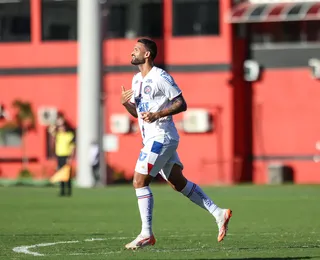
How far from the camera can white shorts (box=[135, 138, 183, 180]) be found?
41.1 ft

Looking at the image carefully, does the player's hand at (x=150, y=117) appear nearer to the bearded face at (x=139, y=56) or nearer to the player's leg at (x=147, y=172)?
the player's leg at (x=147, y=172)

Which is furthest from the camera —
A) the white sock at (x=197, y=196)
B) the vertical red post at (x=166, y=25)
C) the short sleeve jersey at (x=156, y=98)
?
the vertical red post at (x=166, y=25)

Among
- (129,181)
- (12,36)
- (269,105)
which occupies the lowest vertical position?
(129,181)

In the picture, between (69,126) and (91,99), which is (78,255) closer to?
(91,99)

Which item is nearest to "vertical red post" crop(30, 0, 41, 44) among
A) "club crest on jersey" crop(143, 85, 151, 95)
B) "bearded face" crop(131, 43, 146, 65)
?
"bearded face" crop(131, 43, 146, 65)

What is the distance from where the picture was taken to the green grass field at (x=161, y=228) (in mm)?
11891

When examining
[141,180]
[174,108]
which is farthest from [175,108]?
[141,180]

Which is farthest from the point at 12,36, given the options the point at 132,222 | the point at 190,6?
the point at 132,222

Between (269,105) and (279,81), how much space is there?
3.26 feet

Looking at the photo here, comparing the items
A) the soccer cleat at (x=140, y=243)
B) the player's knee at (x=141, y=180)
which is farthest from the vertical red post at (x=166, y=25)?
the soccer cleat at (x=140, y=243)

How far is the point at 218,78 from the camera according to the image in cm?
4366

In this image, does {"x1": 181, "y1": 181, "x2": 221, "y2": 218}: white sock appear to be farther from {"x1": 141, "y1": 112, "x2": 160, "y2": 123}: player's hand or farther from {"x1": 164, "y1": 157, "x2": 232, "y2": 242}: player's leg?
{"x1": 141, "y1": 112, "x2": 160, "y2": 123}: player's hand

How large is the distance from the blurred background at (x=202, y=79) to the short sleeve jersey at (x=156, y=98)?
A: 2896 cm

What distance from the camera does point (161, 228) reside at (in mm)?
16938
